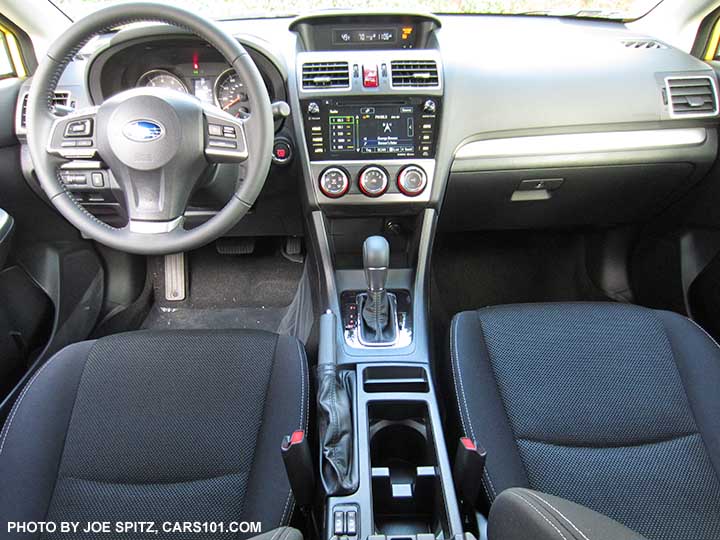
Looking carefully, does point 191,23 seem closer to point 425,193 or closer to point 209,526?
point 425,193

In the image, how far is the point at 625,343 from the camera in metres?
1.23

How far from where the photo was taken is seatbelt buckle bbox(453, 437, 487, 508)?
2.89 feet

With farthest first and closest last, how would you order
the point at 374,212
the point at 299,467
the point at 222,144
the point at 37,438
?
the point at 374,212, the point at 222,144, the point at 37,438, the point at 299,467

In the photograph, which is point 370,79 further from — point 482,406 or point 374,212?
point 482,406

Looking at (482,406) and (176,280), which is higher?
(482,406)

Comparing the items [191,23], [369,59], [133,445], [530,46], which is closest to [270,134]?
[191,23]

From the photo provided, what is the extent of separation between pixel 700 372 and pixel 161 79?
1.70 meters

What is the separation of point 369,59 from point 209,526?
1.25 metres

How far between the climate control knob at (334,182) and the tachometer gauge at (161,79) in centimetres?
51

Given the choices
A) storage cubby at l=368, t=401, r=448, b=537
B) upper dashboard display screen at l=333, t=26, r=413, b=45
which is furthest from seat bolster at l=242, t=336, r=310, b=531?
upper dashboard display screen at l=333, t=26, r=413, b=45

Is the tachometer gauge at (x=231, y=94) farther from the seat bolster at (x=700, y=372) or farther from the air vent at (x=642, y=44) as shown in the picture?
the seat bolster at (x=700, y=372)

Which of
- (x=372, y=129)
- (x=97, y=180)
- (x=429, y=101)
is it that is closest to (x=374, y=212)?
(x=372, y=129)

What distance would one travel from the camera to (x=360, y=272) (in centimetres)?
160

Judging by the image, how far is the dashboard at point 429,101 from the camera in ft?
4.65
